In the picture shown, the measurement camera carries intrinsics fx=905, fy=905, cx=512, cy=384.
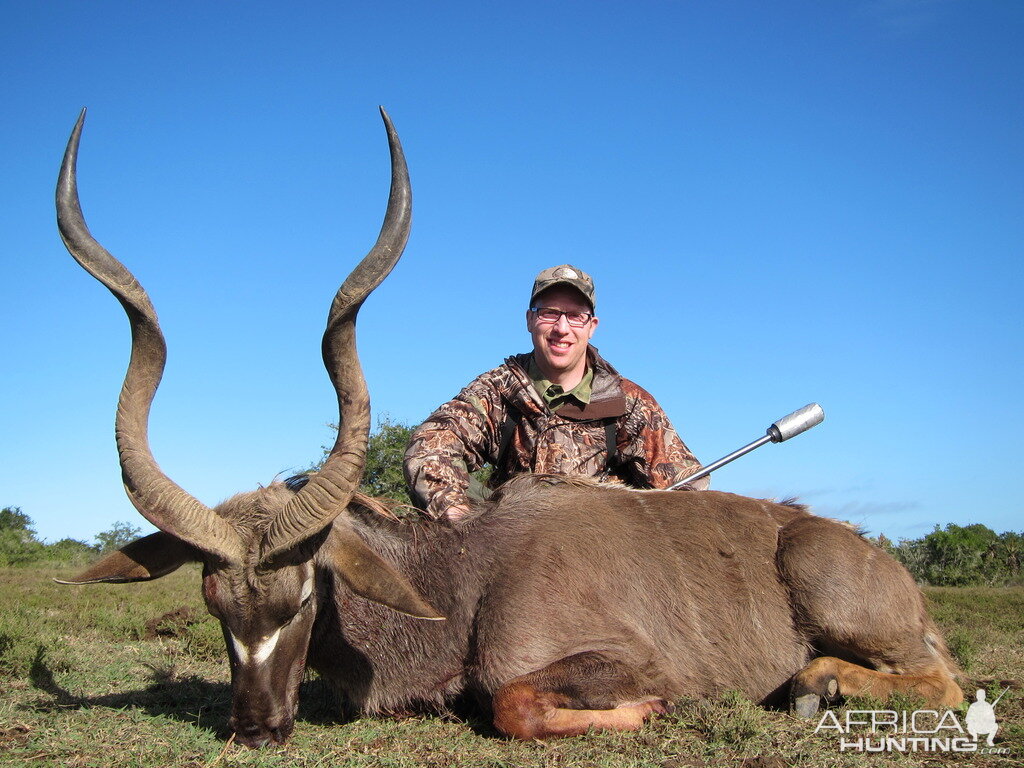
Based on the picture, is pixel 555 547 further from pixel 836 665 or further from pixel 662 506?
pixel 836 665

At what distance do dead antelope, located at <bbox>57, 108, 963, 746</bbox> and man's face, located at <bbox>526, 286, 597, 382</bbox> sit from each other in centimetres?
139

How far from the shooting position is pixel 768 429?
841 centimetres

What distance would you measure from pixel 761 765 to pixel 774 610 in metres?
1.70

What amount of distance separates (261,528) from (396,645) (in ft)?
3.80

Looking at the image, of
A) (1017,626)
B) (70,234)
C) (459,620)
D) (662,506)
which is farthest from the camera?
(1017,626)

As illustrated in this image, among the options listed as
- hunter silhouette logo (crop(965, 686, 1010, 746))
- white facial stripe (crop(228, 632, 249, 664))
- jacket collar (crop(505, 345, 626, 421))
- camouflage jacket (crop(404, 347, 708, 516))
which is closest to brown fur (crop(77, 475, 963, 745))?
white facial stripe (crop(228, 632, 249, 664))

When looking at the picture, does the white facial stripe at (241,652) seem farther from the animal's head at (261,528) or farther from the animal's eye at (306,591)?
the animal's eye at (306,591)

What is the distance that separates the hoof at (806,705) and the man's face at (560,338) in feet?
10.3

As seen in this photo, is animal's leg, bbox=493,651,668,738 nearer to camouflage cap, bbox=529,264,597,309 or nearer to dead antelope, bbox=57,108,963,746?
dead antelope, bbox=57,108,963,746

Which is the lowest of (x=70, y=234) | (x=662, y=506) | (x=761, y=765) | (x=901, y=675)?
(x=761, y=765)

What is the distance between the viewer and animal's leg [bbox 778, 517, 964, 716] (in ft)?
17.8

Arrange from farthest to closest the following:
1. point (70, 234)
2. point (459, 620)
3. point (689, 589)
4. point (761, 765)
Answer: point (689, 589)
point (459, 620)
point (70, 234)
point (761, 765)

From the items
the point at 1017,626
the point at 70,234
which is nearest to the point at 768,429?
the point at 1017,626

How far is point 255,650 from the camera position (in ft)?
15.0
